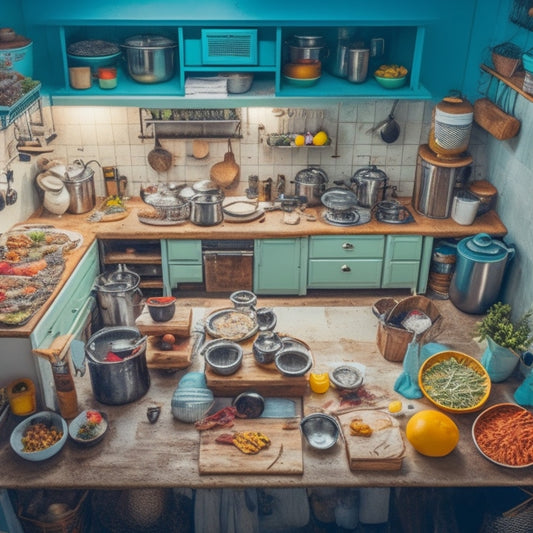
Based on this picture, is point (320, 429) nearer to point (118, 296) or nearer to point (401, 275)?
point (118, 296)

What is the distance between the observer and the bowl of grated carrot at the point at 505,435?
3645mm

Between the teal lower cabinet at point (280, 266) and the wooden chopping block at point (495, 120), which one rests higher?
the wooden chopping block at point (495, 120)

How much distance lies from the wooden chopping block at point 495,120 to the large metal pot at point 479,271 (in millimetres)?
942

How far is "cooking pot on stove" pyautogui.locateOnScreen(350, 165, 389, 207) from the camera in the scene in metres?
6.55

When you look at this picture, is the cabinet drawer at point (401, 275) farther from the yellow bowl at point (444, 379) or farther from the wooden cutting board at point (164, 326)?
the wooden cutting board at point (164, 326)

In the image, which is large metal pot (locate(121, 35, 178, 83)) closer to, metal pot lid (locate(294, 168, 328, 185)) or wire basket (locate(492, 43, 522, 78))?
metal pot lid (locate(294, 168, 328, 185))

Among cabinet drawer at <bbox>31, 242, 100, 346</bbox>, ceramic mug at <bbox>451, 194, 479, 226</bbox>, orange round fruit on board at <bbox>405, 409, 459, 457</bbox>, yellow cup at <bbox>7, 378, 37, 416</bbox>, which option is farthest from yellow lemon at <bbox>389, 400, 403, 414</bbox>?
ceramic mug at <bbox>451, 194, 479, 226</bbox>

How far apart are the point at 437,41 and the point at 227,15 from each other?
2100 mm

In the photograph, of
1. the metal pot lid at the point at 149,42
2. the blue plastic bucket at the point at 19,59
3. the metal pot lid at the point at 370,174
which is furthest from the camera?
the metal pot lid at the point at 370,174

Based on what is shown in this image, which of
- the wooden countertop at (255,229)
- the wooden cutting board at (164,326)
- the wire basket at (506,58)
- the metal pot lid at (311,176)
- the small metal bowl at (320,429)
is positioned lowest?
the wooden countertop at (255,229)

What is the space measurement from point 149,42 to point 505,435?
4.53 metres

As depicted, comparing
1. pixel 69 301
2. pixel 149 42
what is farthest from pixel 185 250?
pixel 149 42

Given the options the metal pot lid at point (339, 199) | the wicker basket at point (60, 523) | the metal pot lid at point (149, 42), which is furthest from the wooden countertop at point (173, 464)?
the metal pot lid at point (149, 42)

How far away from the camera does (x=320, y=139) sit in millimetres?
6488
